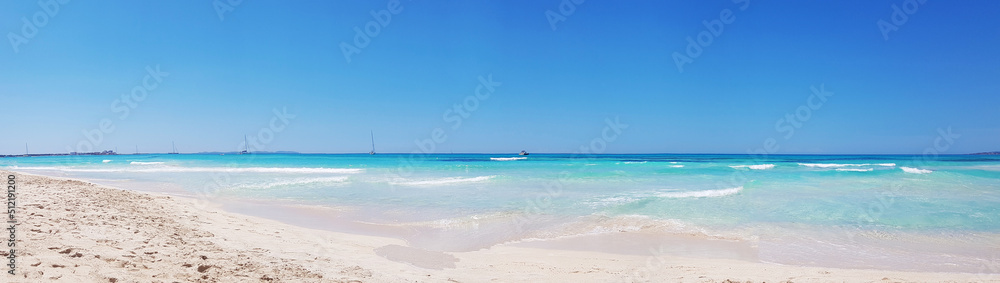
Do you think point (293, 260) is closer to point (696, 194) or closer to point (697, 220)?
point (697, 220)

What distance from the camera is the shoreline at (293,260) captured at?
14.1 feet

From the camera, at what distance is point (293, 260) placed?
5273 millimetres

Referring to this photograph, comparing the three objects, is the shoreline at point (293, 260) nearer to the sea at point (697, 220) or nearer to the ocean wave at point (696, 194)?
the sea at point (697, 220)

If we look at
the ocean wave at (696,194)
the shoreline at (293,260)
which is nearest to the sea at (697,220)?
the ocean wave at (696,194)

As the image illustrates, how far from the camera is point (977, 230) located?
8148 mm

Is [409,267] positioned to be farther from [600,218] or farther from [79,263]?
[600,218]

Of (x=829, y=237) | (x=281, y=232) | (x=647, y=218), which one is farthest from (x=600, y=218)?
(x=281, y=232)

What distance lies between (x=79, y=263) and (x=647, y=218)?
8675 mm

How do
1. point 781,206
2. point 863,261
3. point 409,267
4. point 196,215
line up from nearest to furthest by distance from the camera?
point 409,267 < point 863,261 < point 196,215 < point 781,206

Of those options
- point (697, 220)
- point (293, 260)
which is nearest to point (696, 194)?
point (697, 220)

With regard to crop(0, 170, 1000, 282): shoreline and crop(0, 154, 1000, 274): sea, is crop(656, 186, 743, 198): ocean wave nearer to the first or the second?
crop(0, 154, 1000, 274): sea

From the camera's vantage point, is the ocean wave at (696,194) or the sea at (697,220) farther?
the ocean wave at (696,194)

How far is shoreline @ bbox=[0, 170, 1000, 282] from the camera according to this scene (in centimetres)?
430

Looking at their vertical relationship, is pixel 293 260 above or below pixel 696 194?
above
